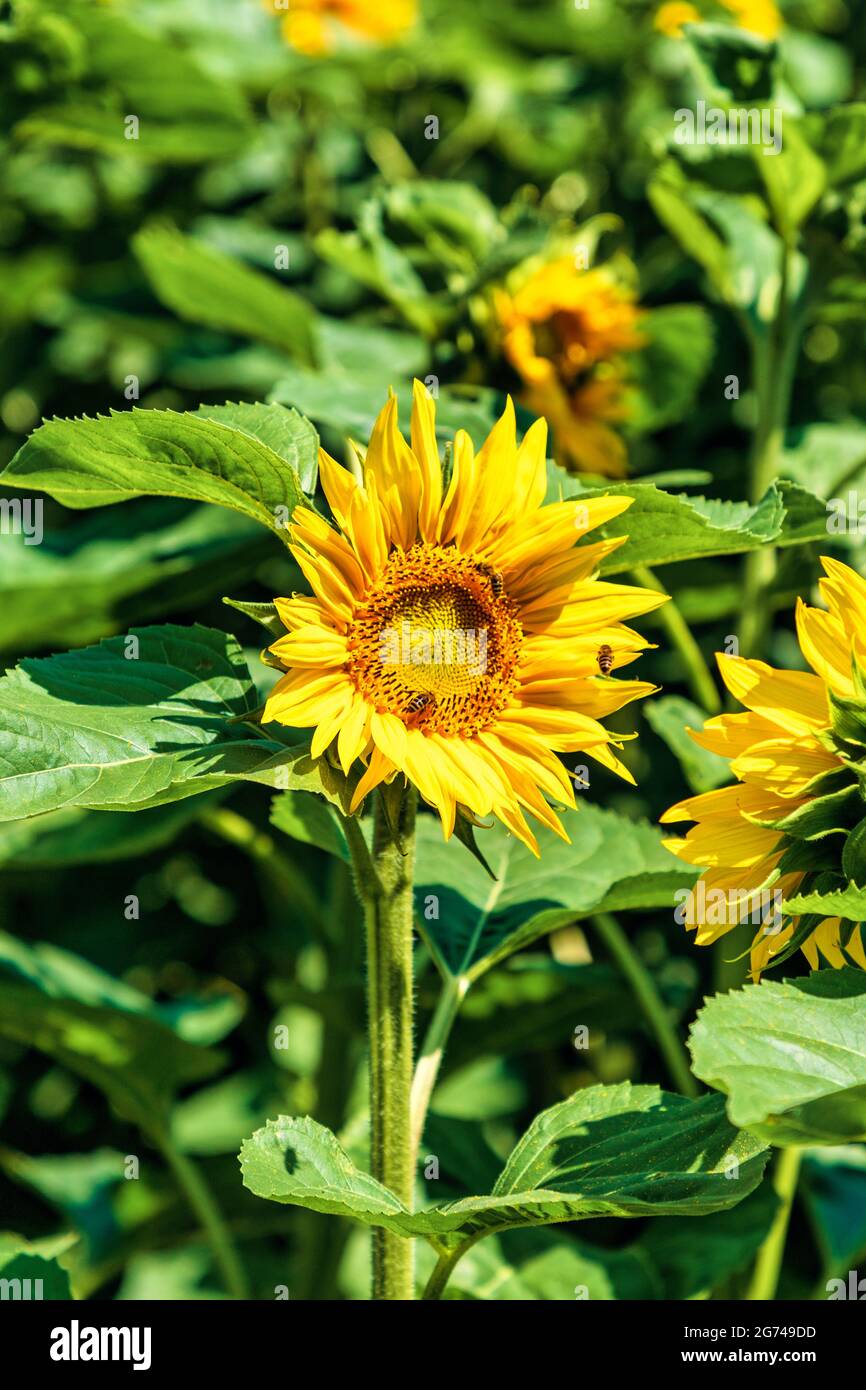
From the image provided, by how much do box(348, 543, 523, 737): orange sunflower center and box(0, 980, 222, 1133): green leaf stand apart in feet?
2.30

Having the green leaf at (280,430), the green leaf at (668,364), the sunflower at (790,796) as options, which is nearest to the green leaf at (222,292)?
the green leaf at (668,364)

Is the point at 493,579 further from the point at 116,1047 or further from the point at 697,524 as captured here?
the point at 116,1047

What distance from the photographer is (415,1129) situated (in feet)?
3.70

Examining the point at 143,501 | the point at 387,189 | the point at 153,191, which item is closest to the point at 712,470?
the point at 387,189

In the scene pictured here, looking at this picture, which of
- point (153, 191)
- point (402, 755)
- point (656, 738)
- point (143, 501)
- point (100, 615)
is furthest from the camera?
point (153, 191)

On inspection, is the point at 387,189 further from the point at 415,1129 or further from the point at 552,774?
the point at 415,1129

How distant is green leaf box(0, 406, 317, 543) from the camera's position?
1.03 metres

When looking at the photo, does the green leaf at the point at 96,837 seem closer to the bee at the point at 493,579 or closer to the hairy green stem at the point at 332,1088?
the hairy green stem at the point at 332,1088

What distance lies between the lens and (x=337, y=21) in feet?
8.77

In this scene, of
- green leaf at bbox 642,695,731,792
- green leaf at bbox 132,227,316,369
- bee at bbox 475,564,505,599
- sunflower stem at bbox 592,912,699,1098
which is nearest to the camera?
bee at bbox 475,564,505,599

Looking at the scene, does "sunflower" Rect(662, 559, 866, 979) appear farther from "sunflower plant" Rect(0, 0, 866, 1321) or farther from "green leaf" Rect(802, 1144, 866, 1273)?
"green leaf" Rect(802, 1144, 866, 1273)

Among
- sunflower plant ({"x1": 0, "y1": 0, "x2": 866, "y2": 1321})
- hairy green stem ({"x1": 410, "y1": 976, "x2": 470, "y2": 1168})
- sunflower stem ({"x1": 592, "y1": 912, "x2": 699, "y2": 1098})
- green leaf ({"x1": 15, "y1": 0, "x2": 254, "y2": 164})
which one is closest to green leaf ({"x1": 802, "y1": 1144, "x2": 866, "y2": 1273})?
sunflower plant ({"x1": 0, "y1": 0, "x2": 866, "y2": 1321})
